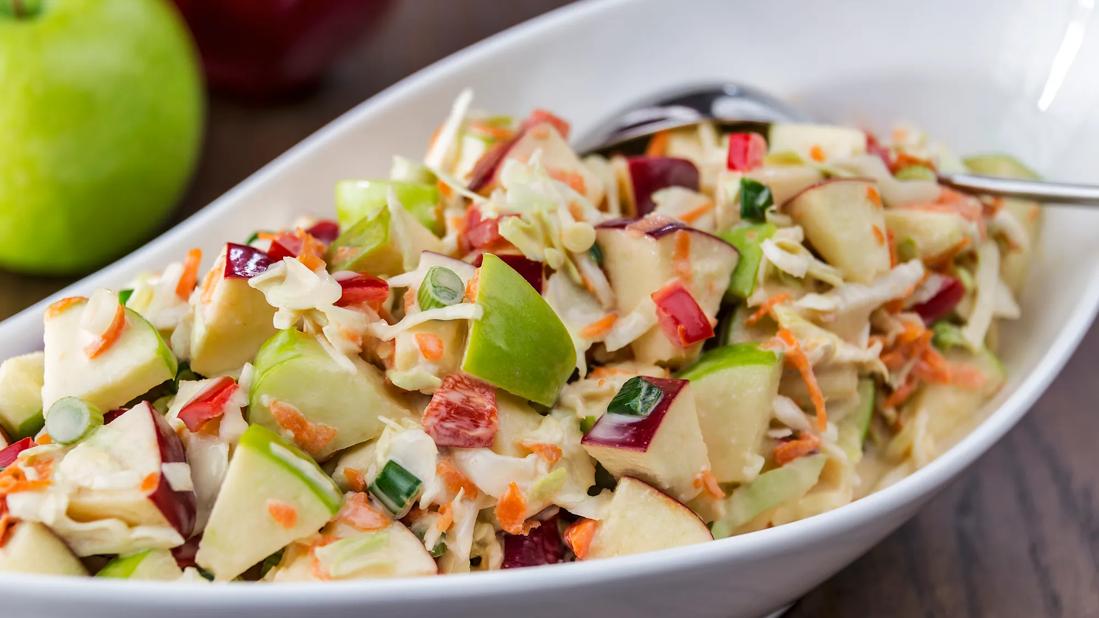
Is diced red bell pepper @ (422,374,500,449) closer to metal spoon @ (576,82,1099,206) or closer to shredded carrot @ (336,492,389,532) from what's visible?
shredded carrot @ (336,492,389,532)

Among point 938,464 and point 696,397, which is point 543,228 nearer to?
point 696,397

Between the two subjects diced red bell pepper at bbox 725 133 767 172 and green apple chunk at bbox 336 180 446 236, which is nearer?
green apple chunk at bbox 336 180 446 236

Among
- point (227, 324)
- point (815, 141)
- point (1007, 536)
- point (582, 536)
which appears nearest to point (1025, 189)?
point (815, 141)

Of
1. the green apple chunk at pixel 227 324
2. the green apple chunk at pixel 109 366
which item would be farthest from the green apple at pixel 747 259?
the green apple chunk at pixel 109 366

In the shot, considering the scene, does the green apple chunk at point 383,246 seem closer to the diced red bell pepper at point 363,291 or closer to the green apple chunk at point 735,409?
the diced red bell pepper at point 363,291

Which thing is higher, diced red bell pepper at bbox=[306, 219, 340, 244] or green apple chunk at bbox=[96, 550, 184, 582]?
diced red bell pepper at bbox=[306, 219, 340, 244]

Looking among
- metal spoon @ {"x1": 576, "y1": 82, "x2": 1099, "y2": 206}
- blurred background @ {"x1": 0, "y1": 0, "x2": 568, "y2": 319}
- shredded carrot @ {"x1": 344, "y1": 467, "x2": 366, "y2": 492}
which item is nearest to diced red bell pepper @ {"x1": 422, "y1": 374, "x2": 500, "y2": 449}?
shredded carrot @ {"x1": 344, "y1": 467, "x2": 366, "y2": 492}
